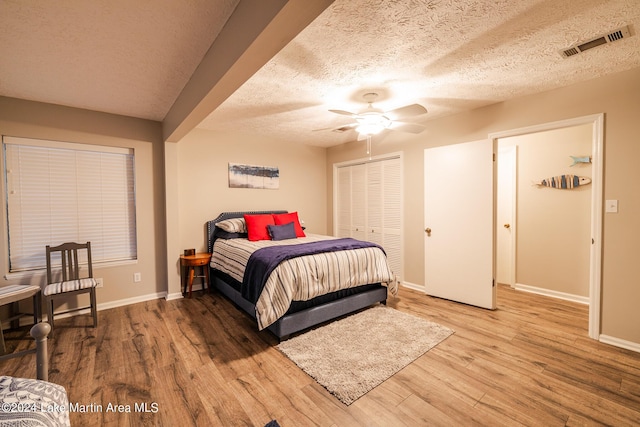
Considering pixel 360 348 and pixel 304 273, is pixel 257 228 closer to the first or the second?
pixel 304 273

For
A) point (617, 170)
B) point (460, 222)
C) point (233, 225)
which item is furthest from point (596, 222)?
point (233, 225)

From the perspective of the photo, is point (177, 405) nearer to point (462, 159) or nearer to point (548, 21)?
point (548, 21)

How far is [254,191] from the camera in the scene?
464 cm

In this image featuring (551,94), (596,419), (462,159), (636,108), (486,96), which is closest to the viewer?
(596,419)

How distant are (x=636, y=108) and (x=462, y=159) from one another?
1452 millimetres

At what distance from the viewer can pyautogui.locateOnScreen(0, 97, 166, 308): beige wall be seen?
9.53 ft

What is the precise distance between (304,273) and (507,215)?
3425 mm

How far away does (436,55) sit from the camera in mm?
2121

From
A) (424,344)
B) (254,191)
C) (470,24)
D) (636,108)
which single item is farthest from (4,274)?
(636,108)

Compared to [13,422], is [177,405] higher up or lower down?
lower down

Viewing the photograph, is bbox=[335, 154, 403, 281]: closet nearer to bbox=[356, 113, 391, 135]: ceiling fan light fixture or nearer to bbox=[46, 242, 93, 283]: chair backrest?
bbox=[356, 113, 391, 135]: ceiling fan light fixture

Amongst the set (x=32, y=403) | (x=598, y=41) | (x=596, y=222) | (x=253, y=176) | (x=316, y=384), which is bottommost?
(x=316, y=384)

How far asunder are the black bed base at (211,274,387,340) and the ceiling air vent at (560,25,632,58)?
9.16ft

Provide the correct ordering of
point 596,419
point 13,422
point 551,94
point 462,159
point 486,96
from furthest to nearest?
point 462,159
point 486,96
point 551,94
point 596,419
point 13,422
